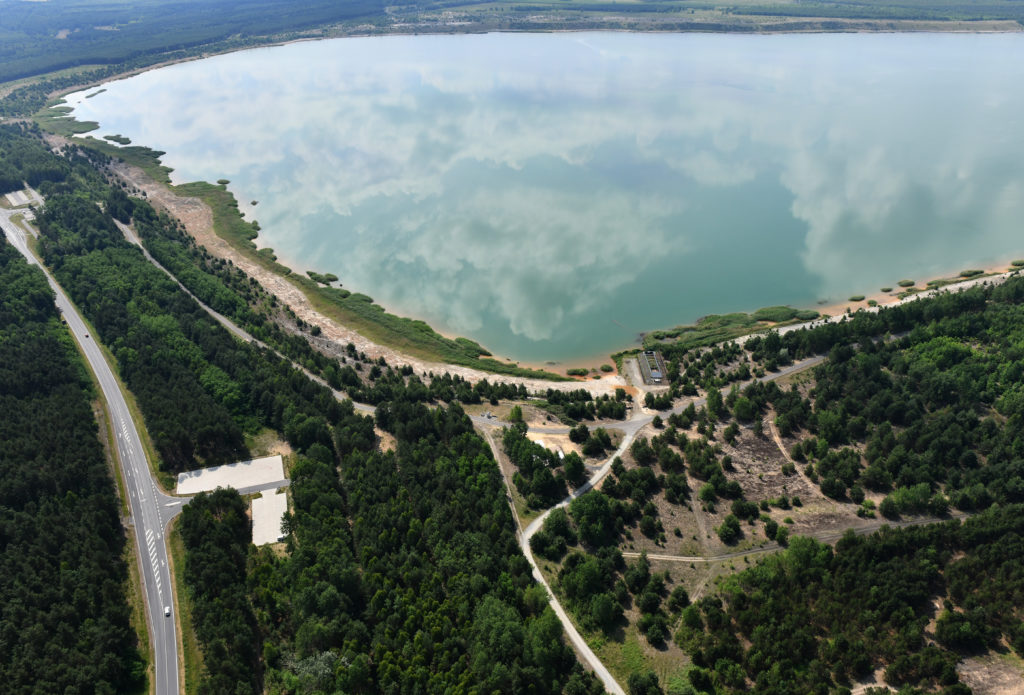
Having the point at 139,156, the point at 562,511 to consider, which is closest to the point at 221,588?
the point at 562,511

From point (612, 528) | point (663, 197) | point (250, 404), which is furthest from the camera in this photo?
point (663, 197)

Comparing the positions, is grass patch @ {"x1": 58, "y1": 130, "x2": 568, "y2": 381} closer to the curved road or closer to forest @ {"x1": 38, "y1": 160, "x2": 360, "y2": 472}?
forest @ {"x1": 38, "y1": 160, "x2": 360, "y2": 472}

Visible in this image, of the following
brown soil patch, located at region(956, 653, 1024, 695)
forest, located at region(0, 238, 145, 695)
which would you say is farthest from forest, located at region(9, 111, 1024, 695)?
brown soil patch, located at region(956, 653, 1024, 695)

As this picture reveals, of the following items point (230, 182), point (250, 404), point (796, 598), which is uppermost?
point (230, 182)

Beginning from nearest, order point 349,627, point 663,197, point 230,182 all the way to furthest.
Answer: point 349,627, point 663,197, point 230,182

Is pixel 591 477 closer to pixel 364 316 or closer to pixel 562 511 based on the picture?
pixel 562 511

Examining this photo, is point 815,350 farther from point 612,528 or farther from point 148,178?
point 148,178

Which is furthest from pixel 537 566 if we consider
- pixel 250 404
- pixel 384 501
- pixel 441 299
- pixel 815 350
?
pixel 441 299

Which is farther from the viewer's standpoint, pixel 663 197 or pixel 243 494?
pixel 663 197
